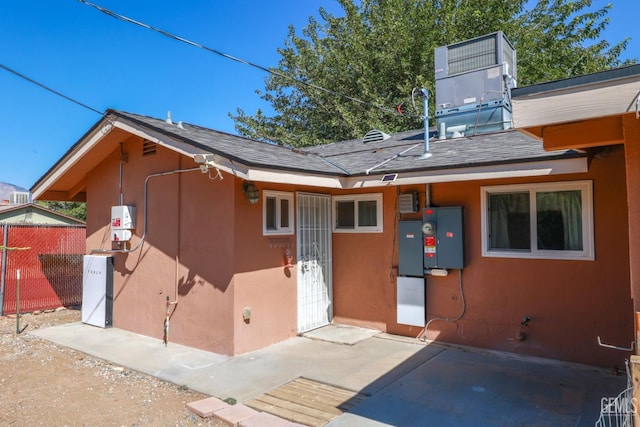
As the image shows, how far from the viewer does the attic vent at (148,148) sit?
7371 mm

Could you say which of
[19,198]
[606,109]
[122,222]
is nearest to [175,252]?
[122,222]

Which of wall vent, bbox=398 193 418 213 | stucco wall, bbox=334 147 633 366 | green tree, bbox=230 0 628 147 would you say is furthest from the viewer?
green tree, bbox=230 0 628 147

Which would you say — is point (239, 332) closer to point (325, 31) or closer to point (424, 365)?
point (424, 365)

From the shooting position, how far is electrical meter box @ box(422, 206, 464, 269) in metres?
6.20

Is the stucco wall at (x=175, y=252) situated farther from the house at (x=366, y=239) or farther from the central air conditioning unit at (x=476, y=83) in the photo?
the central air conditioning unit at (x=476, y=83)

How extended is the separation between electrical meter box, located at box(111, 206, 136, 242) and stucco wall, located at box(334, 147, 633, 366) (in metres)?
4.28

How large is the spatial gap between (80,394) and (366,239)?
4817mm

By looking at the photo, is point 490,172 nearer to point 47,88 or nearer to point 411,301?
point 411,301

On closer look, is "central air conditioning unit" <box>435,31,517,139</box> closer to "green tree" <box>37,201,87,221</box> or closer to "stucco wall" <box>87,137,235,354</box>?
"stucco wall" <box>87,137,235,354</box>

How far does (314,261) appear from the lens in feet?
24.3

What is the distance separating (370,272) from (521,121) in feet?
15.1

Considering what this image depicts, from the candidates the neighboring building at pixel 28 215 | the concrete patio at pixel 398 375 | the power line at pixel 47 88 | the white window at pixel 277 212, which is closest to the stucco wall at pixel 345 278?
the white window at pixel 277 212

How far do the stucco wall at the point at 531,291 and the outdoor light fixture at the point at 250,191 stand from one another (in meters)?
2.30

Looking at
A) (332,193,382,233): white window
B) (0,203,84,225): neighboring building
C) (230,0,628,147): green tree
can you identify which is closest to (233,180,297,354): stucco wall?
(332,193,382,233): white window
